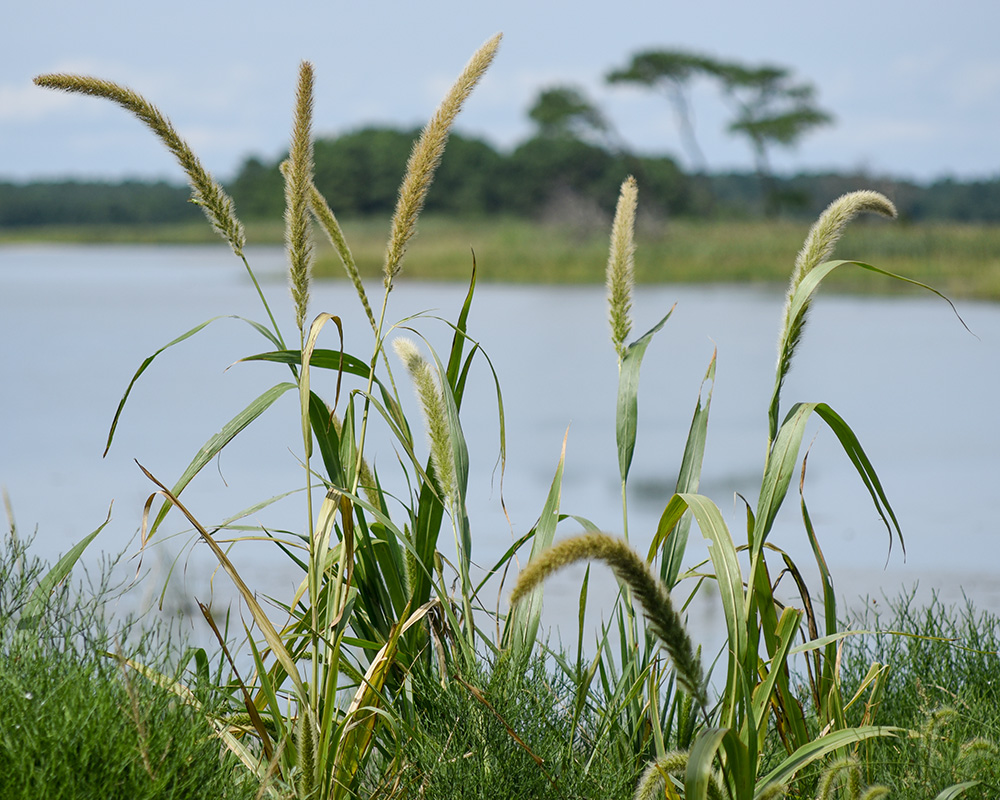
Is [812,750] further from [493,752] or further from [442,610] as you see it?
[442,610]

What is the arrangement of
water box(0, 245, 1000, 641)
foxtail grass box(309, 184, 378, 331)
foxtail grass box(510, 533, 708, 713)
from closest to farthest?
foxtail grass box(510, 533, 708, 713) → foxtail grass box(309, 184, 378, 331) → water box(0, 245, 1000, 641)

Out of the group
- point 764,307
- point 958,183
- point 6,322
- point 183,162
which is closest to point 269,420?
point 183,162

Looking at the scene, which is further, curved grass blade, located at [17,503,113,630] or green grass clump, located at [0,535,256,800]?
curved grass blade, located at [17,503,113,630]

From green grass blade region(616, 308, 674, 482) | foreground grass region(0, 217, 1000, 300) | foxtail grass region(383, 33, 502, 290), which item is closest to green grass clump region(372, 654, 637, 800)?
green grass blade region(616, 308, 674, 482)

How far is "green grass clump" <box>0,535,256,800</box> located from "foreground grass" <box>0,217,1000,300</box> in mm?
11651

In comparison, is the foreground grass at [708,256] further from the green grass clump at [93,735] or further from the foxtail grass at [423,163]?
the green grass clump at [93,735]

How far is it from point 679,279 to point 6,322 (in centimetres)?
905

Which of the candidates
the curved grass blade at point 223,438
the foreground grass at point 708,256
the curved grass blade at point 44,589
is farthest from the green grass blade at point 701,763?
the foreground grass at point 708,256

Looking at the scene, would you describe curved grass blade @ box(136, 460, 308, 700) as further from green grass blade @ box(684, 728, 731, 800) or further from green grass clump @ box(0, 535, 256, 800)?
green grass blade @ box(684, 728, 731, 800)

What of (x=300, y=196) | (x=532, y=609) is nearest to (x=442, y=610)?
(x=532, y=609)

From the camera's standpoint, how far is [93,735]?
3.22ft

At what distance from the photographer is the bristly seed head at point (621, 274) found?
125 centimetres

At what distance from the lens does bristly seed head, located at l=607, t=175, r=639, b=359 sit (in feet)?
4.12

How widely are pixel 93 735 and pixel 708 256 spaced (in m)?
15.8
